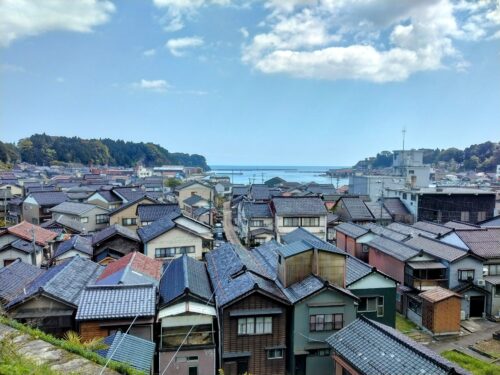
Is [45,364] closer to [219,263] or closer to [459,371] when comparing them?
[459,371]

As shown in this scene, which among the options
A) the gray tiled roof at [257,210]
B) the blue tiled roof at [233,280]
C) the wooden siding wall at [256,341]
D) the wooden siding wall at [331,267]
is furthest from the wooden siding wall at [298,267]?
the gray tiled roof at [257,210]

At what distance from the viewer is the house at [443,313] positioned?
75.5 feet

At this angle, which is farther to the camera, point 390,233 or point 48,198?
point 48,198

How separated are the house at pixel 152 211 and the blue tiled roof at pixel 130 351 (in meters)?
25.5

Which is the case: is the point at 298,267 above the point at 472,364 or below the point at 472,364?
above

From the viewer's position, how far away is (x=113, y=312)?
15.6 m

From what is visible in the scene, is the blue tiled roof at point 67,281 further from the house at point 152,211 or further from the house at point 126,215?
the house at point 126,215

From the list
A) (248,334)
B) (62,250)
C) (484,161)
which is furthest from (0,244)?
(484,161)

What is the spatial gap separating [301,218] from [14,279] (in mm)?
27829

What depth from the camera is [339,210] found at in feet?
164

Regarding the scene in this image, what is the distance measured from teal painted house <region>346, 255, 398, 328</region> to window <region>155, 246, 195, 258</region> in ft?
47.5

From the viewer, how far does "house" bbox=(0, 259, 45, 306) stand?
1852 centimetres

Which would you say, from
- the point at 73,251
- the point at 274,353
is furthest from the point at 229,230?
the point at 274,353

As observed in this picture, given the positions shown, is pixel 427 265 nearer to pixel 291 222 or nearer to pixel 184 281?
pixel 291 222
